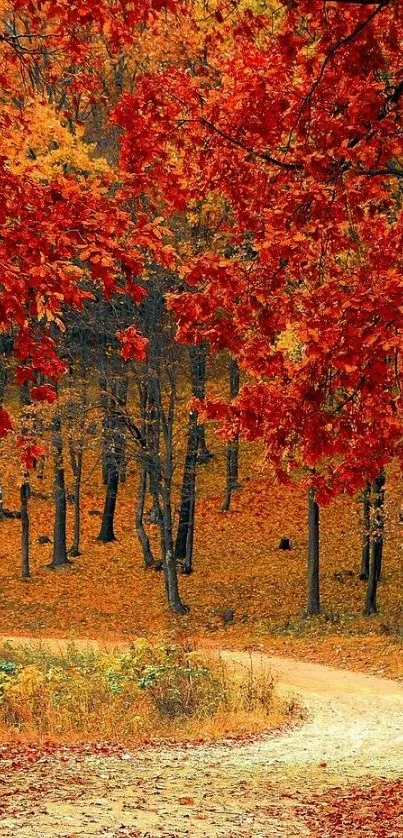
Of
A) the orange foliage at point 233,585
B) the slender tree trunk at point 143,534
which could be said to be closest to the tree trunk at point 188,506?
the orange foliage at point 233,585

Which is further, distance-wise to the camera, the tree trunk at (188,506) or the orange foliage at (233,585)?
the tree trunk at (188,506)

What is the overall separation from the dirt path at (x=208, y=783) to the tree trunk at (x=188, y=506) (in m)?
13.9

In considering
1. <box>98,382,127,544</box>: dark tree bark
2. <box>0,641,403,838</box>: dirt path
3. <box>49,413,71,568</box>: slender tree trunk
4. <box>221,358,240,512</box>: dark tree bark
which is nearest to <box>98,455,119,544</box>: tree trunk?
<box>98,382,127,544</box>: dark tree bark

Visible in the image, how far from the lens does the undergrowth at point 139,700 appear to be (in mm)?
12680

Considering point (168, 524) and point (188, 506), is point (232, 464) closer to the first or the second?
point (188, 506)

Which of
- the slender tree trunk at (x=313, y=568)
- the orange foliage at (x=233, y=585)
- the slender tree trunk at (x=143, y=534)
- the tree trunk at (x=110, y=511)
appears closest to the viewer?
the orange foliage at (x=233, y=585)

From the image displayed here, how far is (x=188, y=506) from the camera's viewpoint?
30.6 meters

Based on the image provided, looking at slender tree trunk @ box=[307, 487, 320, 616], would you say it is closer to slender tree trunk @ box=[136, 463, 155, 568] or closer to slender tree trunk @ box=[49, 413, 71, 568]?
slender tree trunk @ box=[136, 463, 155, 568]

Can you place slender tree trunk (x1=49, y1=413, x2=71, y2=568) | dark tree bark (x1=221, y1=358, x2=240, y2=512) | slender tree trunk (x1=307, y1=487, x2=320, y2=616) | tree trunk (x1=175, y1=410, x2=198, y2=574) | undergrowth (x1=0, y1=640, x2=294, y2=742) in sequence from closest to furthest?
undergrowth (x1=0, y1=640, x2=294, y2=742) < slender tree trunk (x1=307, y1=487, x2=320, y2=616) < tree trunk (x1=175, y1=410, x2=198, y2=574) < slender tree trunk (x1=49, y1=413, x2=71, y2=568) < dark tree bark (x1=221, y1=358, x2=240, y2=512)

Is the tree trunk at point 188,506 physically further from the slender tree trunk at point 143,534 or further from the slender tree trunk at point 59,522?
the slender tree trunk at point 59,522

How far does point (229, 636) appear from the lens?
24.3 m

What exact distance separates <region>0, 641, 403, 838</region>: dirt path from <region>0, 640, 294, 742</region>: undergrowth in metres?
0.80

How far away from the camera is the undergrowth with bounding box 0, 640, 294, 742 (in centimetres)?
1268

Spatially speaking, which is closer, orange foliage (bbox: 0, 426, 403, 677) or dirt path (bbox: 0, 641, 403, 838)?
dirt path (bbox: 0, 641, 403, 838)
